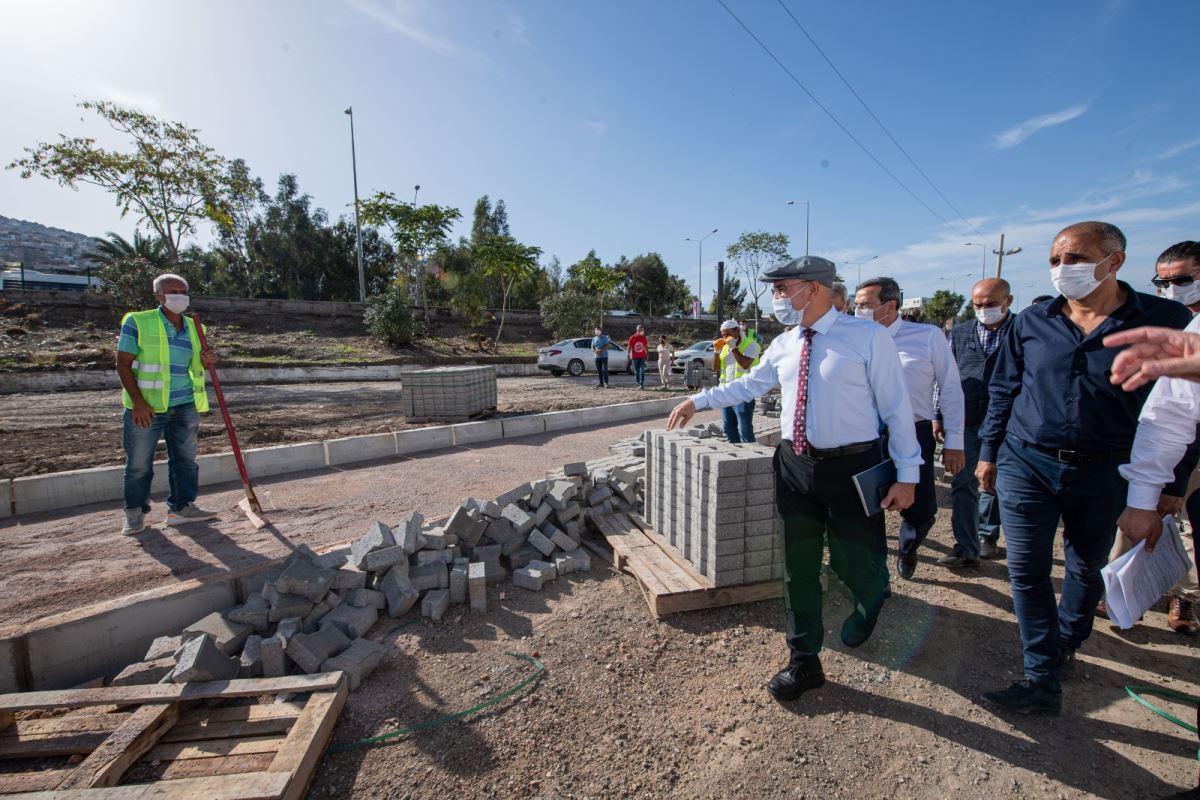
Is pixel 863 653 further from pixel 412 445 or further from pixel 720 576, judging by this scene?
pixel 412 445

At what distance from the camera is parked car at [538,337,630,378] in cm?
1886

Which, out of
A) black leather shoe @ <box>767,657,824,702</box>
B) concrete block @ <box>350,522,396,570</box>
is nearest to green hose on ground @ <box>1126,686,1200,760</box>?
black leather shoe @ <box>767,657,824,702</box>

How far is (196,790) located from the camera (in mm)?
1987

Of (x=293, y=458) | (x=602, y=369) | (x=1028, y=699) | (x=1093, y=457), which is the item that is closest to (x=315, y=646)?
(x=1028, y=699)

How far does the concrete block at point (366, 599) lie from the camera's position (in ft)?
10.7

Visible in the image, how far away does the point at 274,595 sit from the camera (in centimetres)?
311

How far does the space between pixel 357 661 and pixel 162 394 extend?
291 cm

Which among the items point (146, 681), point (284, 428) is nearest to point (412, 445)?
point (284, 428)

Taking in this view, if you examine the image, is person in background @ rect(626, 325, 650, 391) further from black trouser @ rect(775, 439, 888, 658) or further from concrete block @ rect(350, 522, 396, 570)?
black trouser @ rect(775, 439, 888, 658)

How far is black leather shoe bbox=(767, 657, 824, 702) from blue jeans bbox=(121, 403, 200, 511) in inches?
177

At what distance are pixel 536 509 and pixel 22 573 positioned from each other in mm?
3419

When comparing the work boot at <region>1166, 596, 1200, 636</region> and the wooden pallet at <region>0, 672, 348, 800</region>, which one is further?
the work boot at <region>1166, 596, 1200, 636</region>

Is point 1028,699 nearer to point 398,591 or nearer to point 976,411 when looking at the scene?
point 976,411

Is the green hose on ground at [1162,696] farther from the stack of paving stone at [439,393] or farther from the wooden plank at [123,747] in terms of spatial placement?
the stack of paving stone at [439,393]
